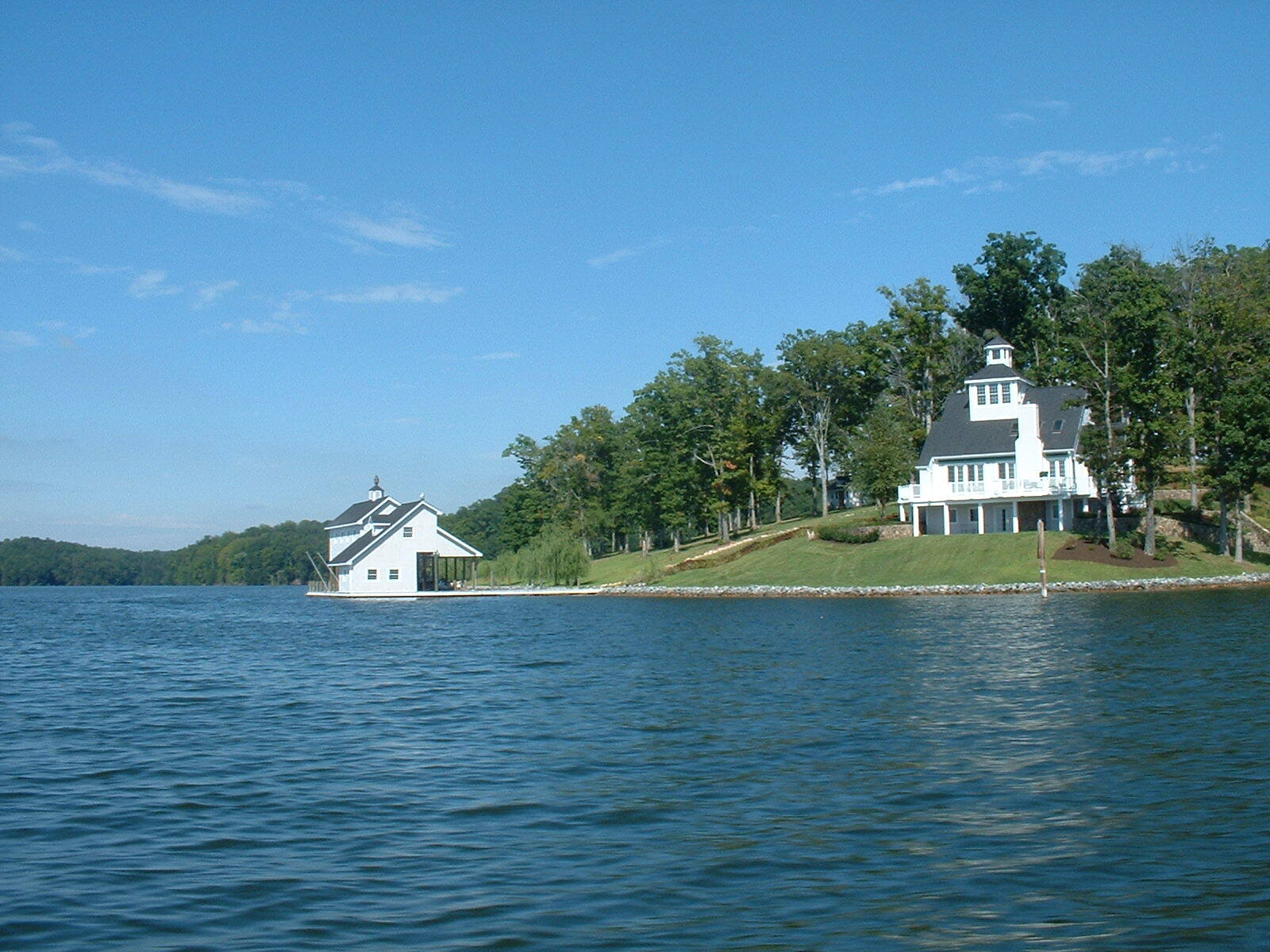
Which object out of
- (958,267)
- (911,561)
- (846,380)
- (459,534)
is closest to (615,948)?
(911,561)

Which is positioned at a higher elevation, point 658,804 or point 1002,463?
point 1002,463

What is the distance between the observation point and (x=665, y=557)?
93.2 m

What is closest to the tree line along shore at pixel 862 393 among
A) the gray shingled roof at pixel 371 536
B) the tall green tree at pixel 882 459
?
the tall green tree at pixel 882 459

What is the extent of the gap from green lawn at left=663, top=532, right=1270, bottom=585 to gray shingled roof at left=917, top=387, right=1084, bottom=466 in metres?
6.08

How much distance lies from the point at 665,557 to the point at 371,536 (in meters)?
23.5

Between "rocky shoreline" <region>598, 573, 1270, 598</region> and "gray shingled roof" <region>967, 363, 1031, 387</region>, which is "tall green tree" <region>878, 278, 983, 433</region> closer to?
"gray shingled roof" <region>967, 363, 1031, 387</region>

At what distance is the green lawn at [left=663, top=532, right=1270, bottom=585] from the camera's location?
6053cm

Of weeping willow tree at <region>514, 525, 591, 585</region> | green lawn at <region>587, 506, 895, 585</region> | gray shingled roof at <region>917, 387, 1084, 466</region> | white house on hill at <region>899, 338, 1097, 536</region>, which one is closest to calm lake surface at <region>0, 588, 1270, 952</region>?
white house on hill at <region>899, 338, 1097, 536</region>

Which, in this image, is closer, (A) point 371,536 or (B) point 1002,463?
(B) point 1002,463

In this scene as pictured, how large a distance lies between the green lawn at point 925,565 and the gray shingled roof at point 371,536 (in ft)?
64.4

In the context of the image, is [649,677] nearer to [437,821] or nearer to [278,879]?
[437,821]

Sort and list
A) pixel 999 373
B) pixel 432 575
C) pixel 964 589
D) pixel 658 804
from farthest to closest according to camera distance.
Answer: pixel 432 575
pixel 999 373
pixel 964 589
pixel 658 804

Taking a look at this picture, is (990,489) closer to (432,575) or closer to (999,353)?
(999,353)

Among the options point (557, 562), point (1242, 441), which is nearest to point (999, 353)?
point (1242, 441)
